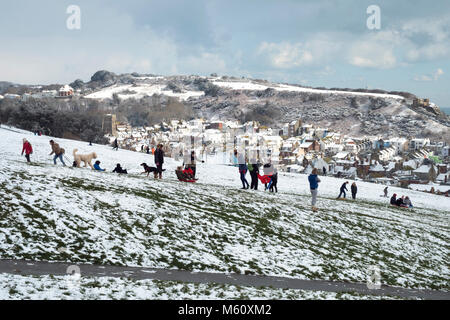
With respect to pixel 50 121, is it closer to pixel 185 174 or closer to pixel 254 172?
pixel 185 174

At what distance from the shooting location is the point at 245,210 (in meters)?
18.5

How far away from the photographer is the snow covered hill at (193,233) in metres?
12.2

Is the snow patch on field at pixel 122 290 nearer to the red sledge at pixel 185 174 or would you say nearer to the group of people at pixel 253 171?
the group of people at pixel 253 171

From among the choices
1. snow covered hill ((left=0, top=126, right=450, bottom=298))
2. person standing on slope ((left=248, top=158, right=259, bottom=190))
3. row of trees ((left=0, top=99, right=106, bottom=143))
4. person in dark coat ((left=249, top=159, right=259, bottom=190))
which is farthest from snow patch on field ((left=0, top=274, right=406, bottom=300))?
row of trees ((left=0, top=99, right=106, bottom=143))

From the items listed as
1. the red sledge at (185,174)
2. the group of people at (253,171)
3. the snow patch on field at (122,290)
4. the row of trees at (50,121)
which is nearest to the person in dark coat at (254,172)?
the group of people at (253,171)

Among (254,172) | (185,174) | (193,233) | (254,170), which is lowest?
(193,233)

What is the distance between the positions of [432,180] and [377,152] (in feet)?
132

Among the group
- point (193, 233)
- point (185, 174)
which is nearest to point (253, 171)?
point (185, 174)

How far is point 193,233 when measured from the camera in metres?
14.7

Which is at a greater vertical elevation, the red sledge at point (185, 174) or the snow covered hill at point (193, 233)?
the red sledge at point (185, 174)

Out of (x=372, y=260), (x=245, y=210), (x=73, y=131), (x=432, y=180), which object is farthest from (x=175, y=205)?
(x=432, y=180)

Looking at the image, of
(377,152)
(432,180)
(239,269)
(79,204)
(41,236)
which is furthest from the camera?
(377,152)
